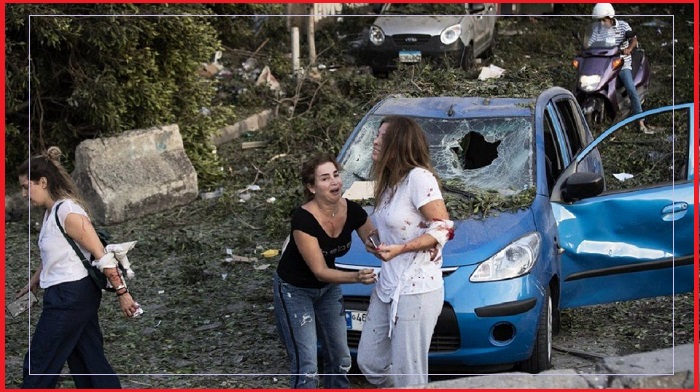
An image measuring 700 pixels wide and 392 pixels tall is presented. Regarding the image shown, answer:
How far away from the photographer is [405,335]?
4918 millimetres

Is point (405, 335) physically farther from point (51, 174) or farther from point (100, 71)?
point (100, 71)

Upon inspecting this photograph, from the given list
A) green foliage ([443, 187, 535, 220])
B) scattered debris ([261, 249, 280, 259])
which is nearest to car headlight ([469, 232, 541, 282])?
green foliage ([443, 187, 535, 220])

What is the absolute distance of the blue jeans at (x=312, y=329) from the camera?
5.35 metres

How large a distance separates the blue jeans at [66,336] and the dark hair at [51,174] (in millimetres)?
463

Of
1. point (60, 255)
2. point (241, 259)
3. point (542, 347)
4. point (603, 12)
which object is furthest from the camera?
point (603, 12)

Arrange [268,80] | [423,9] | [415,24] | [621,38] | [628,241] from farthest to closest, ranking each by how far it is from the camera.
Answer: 1. [423,9]
2. [415,24]
3. [268,80]
4. [621,38]
5. [628,241]

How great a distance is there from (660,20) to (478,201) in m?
14.2

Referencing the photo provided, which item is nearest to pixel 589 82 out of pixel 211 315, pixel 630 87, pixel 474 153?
pixel 630 87

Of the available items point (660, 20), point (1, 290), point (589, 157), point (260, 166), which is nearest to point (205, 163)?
point (260, 166)

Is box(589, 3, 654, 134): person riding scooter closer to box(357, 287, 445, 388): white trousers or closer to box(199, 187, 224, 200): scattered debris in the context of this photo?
box(199, 187, 224, 200): scattered debris

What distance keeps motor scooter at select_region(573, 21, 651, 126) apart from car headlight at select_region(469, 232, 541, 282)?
662 centimetres

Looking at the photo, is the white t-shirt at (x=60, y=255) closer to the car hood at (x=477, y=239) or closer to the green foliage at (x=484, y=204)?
the car hood at (x=477, y=239)

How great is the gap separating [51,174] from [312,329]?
5.29 ft

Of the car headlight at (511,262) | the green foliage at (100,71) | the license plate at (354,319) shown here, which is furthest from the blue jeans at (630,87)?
the license plate at (354,319)
